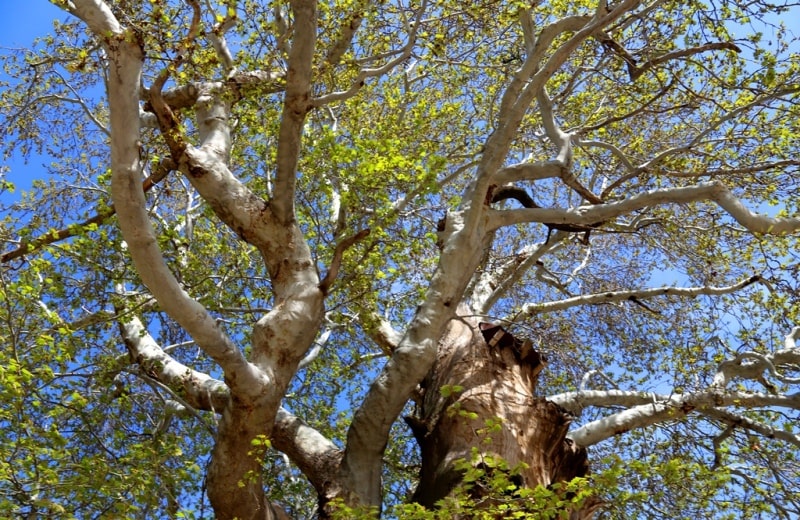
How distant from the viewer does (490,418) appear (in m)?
6.35

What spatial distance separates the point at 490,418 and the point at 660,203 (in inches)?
97.0

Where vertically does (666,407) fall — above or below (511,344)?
below

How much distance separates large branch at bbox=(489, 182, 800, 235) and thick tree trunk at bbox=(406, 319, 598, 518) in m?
1.18

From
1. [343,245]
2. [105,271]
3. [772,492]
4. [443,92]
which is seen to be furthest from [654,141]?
[105,271]

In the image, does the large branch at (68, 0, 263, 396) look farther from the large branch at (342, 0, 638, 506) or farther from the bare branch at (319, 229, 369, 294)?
the large branch at (342, 0, 638, 506)

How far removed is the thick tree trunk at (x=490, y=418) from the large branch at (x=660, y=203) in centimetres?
118

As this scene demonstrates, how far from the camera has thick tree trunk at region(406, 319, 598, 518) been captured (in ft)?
19.9

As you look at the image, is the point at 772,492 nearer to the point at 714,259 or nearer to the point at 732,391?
the point at 732,391

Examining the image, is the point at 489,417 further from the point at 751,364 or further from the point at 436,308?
the point at 751,364

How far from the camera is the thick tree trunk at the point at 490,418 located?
6059 millimetres

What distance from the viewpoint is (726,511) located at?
8305 mm

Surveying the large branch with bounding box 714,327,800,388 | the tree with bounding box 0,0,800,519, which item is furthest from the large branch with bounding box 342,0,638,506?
the large branch with bounding box 714,327,800,388

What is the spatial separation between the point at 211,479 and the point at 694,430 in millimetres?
5626

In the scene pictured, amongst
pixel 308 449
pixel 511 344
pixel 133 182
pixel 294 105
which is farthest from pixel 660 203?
pixel 133 182
